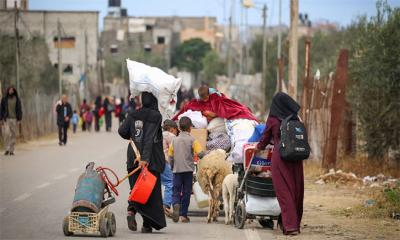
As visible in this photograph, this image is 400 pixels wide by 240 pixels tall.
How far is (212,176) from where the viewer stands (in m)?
16.2

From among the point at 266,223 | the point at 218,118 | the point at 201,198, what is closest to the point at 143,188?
the point at 266,223

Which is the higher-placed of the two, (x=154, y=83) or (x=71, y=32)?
(x=154, y=83)

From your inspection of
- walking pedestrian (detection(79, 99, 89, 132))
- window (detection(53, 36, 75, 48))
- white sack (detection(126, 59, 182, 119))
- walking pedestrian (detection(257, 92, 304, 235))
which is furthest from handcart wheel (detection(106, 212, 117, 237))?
window (detection(53, 36, 75, 48))

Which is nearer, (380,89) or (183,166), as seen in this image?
(183,166)

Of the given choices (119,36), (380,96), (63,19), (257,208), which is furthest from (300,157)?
(119,36)

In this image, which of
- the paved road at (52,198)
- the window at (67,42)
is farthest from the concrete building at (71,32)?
the paved road at (52,198)

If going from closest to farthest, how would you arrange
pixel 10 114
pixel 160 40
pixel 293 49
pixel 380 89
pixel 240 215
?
pixel 240 215
pixel 380 89
pixel 293 49
pixel 10 114
pixel 160 40

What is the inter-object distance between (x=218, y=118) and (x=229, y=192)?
6.45ft

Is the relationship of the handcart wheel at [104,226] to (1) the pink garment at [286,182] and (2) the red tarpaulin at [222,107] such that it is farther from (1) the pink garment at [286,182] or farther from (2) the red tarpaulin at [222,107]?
(2) the red tarpaulin at [222,107]

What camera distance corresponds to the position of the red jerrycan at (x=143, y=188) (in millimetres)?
14391

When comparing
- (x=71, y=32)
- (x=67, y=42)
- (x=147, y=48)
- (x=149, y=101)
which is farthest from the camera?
(x=147, y=48)

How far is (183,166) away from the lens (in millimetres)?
16328

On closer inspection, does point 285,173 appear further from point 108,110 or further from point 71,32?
point 71,32

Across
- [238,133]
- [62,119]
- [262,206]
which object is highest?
[238,133]
